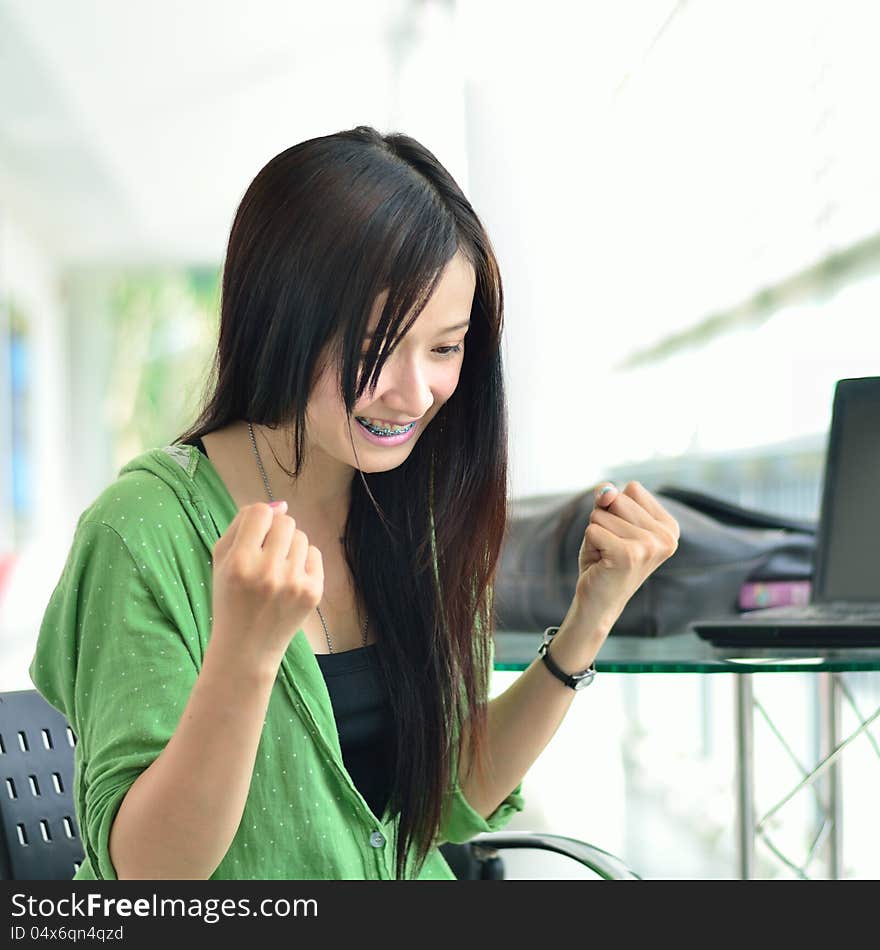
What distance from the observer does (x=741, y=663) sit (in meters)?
1.11

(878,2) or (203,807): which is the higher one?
(878,2)

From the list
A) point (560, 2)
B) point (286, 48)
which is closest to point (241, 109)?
point (286, 48)

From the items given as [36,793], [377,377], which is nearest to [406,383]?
[377,377]

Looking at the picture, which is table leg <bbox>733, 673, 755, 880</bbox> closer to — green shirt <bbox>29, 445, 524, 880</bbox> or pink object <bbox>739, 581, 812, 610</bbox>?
pink object <bbox>739, 581, 812, 610</bbox>

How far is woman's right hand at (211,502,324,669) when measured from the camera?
0.67 meters

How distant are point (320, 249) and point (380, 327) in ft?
0.23

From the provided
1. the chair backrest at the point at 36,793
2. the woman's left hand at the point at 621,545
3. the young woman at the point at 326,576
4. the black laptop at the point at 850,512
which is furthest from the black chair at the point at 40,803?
the black laptop at the point at 850,512

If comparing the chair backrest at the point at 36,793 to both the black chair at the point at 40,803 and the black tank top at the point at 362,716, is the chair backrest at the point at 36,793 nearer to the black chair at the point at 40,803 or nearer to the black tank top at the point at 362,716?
the black chair at the point at 40,803

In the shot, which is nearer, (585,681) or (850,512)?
(585,681)

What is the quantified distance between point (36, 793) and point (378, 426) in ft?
1.70

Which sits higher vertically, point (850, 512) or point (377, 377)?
point (377, 377)

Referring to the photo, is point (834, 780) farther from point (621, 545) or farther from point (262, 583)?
point (262, 583)

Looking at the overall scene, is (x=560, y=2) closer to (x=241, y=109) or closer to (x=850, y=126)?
(x=850, y=126)

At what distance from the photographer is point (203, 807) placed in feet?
2.40
